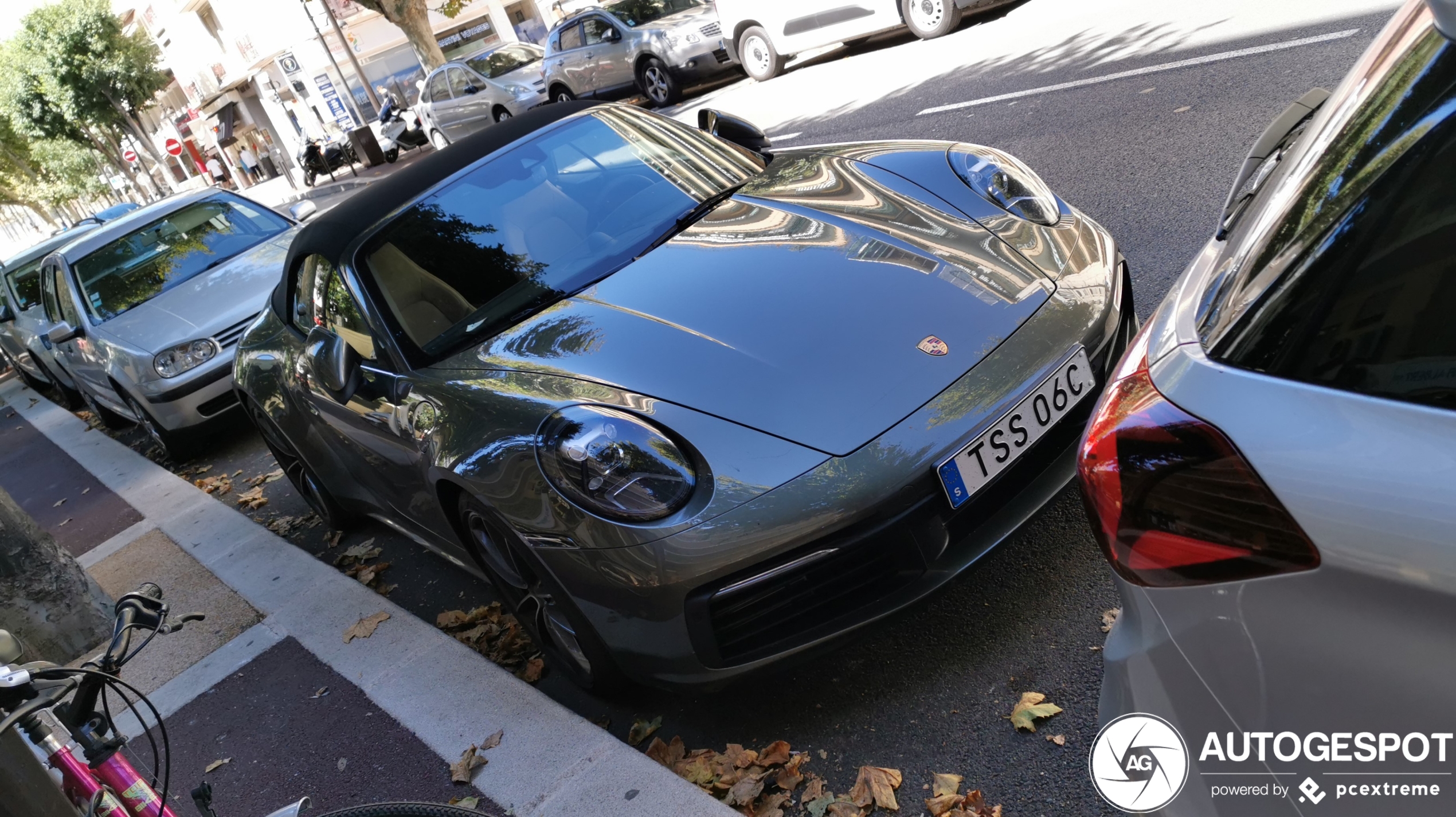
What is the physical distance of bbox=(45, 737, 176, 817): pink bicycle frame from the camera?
189 cm

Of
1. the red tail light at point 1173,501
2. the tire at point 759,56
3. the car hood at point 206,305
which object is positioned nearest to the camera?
the red tail light at point 1173,501

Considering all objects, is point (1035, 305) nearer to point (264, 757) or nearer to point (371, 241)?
point (371, 241)

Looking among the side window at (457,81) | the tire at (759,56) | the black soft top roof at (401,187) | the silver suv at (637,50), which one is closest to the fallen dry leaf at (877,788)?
the black soft top roof at (401,187)

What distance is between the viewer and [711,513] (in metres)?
2.50

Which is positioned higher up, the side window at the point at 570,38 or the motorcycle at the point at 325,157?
the side window at the point at 570,38

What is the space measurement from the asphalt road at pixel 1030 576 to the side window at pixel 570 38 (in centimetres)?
832

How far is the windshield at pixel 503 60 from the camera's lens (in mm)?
18531

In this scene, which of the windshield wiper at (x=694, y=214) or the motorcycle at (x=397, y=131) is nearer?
the windshield wiper at (x=694, y=214)

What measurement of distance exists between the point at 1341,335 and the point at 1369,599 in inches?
12.2

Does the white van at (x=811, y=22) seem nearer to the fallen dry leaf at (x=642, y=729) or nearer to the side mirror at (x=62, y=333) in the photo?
the side mirror at (x=62, y=333)

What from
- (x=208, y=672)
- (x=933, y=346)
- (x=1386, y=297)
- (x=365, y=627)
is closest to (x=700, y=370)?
(x=933, y=346)

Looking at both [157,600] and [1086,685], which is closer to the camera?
[157,600]

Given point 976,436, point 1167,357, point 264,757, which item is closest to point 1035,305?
point 976,436

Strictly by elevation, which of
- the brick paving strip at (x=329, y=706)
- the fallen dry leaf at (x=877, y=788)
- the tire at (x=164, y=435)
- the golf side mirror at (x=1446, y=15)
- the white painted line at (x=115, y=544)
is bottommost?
the fallen dry leaf at (x=877, y=788)
